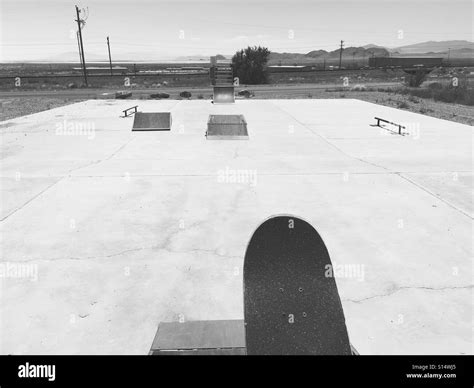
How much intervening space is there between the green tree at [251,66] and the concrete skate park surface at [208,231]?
147 ft

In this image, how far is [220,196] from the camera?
26.7ft

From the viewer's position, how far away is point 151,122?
15.9 meters

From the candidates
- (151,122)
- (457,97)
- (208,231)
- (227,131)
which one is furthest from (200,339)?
(457,97)

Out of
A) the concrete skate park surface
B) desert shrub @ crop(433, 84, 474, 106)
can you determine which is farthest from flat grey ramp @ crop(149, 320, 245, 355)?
desert shrub @ crop(433, 84, 474, 106)

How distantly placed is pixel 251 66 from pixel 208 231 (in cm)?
5280

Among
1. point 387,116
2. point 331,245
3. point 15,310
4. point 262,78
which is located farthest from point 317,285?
point 262,78

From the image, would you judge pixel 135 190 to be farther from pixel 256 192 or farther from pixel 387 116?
pixel 387 116

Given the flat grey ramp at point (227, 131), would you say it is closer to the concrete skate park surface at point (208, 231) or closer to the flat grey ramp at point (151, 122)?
the concrete skate park surface at point (208, 231)

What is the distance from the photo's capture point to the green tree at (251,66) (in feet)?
183

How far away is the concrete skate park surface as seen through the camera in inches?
168

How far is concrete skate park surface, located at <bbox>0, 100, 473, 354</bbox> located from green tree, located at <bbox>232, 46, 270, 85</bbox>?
44725mm

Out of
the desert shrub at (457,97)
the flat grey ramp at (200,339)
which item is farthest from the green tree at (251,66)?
the flat grey ramp at (200,339)

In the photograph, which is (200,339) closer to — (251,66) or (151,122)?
(151,122)

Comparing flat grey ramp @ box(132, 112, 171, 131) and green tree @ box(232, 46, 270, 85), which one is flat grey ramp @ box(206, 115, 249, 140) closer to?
flat grey ramp @ box(132, 112, 171, 131)
